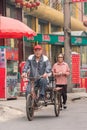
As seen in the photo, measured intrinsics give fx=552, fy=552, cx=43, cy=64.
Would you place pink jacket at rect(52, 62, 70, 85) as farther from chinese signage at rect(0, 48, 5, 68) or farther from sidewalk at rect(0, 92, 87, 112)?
chinese signage at rect(0, 48, 5, 68)

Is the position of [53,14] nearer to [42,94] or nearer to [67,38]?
[67,38]

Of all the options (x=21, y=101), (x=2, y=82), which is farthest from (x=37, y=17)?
(x=21, y=101)

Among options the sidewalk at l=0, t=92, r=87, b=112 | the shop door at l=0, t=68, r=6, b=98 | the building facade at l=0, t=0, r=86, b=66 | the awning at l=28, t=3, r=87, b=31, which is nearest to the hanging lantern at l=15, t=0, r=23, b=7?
the building facade at l=0, t=0, r=86, b=66

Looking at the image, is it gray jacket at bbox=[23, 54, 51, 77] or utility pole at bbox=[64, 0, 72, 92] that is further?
utility pole at bbox=[64, 0, 72, 92]

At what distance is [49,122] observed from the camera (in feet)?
43.8

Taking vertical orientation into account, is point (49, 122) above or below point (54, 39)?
below

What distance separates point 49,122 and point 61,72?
3659 millimetres

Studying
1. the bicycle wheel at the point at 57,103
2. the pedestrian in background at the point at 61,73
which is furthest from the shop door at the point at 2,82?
the bicycle wheel at the point at 57,103

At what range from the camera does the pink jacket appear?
16.8m

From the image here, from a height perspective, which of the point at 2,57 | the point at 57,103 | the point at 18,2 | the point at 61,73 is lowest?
the point at 57,103

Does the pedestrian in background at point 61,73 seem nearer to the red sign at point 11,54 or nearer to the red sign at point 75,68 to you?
the red sign at point 11,54

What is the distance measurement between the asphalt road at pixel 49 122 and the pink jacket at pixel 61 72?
115 cm

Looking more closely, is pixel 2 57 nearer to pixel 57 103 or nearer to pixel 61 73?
pixel 61 73

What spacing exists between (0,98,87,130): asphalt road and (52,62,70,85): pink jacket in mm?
1153
